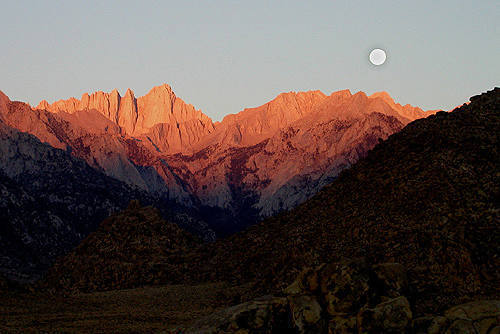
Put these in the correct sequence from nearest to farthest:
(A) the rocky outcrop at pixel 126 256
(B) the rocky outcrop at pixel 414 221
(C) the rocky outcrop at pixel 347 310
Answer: (C) the rocky outcrop at pixel 347 310 → (B) the rocky outcrop at pixel 414 221 → (A) the rocky outcrop at pixel 126 256

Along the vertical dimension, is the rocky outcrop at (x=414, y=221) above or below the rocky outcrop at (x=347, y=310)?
above

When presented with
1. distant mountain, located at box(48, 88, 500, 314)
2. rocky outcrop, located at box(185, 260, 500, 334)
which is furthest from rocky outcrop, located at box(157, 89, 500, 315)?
rocky outcrop, located at box(185, 260, 500, 334)

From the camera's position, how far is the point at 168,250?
65000 millimetres

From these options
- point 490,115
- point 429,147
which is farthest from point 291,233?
point 490,115

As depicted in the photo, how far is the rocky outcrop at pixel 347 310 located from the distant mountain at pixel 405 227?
17.4ft

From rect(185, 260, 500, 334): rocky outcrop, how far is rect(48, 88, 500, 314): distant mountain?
209 inches

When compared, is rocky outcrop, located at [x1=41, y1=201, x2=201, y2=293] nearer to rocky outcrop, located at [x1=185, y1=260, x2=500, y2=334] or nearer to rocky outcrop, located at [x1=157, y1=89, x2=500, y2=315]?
rocky outcrop, located at [x1=157, y1=89, x2=500, y2=315]

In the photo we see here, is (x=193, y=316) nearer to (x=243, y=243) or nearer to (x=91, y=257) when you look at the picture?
(x=243, y=243)

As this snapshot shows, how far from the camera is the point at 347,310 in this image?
75.0ft

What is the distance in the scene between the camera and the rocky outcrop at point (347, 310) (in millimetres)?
20047

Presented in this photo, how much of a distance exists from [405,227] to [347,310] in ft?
56.5

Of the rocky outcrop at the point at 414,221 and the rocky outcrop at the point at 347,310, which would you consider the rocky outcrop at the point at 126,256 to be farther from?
the rocky outcrop at the point at 347,310

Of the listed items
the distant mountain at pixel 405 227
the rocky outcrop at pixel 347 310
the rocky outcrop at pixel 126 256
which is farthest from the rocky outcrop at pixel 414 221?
the rocky outcrop at pixel 347 310

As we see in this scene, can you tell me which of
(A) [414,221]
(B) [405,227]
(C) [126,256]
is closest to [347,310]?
(B) [405,227]
